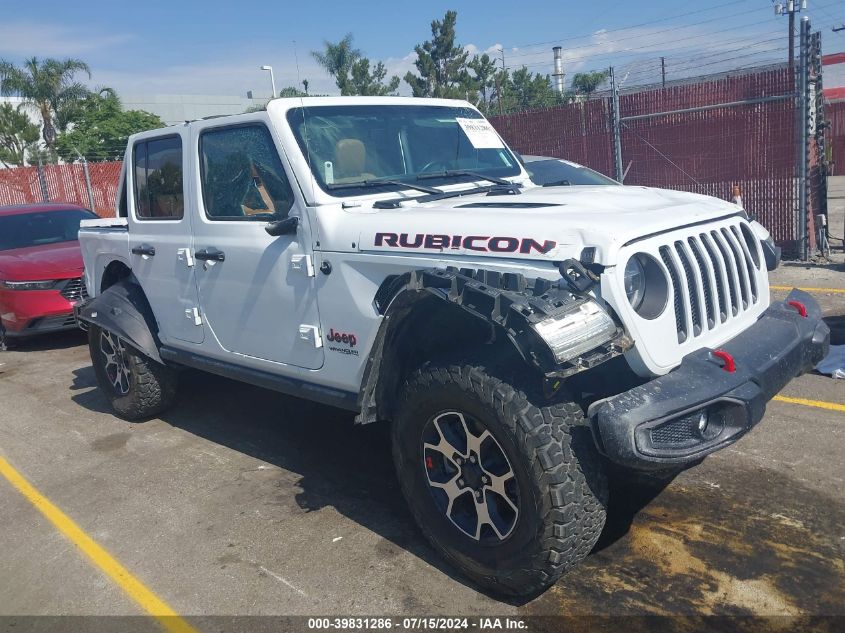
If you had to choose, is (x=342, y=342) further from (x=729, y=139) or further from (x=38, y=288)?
(x=729, y=139)

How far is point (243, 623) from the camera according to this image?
124 inches

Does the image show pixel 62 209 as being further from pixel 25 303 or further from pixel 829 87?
pixel 829 87

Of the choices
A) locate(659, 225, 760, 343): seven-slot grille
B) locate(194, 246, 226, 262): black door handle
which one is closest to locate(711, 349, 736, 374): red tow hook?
locate(659, 225, 760, 343): seven-slot grille

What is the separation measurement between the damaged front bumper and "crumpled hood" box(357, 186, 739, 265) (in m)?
0.53

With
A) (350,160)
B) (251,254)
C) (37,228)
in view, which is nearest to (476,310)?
(350,160)

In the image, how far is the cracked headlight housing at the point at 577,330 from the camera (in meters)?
2.63

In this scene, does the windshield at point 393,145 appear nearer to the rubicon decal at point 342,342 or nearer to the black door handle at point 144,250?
the rubicon decal at point 342,342

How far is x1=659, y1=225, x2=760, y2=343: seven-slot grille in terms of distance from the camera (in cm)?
308

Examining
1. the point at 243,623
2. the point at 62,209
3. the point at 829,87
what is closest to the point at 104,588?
the point at 243,623

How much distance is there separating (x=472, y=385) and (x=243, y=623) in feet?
4.62

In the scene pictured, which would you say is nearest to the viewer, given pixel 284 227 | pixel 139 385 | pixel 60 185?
pixel 284 227

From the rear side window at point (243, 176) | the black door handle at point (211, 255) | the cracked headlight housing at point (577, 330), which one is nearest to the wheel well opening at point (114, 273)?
the black door handle at point (211, 255)

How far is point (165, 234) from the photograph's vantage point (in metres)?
4.93

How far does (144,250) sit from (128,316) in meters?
0.51
